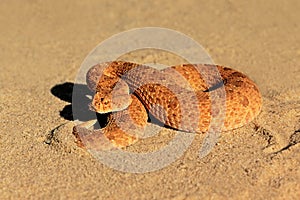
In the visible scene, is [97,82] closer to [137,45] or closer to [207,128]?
[207,128]

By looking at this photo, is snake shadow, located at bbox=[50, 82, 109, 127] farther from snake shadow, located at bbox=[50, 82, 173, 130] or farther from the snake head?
the snake head

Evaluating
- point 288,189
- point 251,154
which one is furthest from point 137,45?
point 288,189

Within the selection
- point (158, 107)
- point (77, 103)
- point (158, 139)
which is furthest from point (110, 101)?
point (77, 103)

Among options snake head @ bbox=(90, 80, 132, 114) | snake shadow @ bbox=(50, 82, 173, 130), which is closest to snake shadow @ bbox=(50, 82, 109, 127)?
snake shadow @ bbox=(50, 82, 173, 130)

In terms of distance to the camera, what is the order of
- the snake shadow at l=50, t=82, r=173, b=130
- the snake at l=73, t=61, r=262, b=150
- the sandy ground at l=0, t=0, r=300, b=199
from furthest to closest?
the snake shadow at l=50, t=82, r=173, b=130 < the snake at l=73, t=61, r=262, b=150 < the sandy ground at l=0, t=0, r=300, b=199

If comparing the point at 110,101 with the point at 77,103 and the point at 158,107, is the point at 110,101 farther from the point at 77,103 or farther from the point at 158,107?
the point at 77,103
